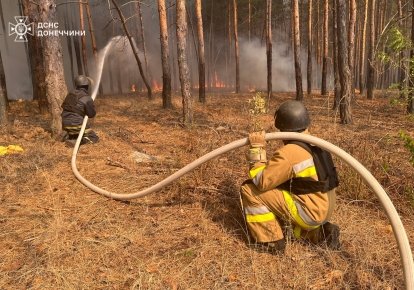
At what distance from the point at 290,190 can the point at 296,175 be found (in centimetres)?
22

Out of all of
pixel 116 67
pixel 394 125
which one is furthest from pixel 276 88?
pixel 394 125

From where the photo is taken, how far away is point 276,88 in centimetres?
3822

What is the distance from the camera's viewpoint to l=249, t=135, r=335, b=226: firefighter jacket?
2.86 metres

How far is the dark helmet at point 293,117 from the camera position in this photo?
2.99 meters

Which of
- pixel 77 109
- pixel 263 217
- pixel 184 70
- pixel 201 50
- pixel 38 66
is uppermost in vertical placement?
pixel 201 50

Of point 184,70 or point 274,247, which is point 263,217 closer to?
point 274,247

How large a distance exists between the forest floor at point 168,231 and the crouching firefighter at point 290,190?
0.18 meters

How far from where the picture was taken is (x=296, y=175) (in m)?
2.89

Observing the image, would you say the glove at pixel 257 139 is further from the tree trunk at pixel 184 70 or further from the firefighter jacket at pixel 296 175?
the tree trunk at pixel 184 70

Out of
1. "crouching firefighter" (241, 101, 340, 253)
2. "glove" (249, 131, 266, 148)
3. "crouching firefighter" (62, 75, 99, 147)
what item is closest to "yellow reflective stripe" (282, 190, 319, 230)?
"crouching firefighter" (241, 101, 340, 253)

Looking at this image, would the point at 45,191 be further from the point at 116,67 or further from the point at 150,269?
the point at 116,67

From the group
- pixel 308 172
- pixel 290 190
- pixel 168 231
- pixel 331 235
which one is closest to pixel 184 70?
pixel 168 231

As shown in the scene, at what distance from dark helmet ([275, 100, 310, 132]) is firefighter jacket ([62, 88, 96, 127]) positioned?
5.02 meters

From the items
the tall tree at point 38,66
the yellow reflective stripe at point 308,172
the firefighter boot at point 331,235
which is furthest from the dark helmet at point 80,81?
the firefighter boot at point 331,235
